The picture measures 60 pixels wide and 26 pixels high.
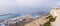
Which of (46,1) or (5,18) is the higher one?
(46,1)

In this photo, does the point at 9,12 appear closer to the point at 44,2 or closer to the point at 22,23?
the point at 22,23

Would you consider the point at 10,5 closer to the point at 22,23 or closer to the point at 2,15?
the point at 2,15

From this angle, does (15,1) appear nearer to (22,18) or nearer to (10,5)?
(10,5)

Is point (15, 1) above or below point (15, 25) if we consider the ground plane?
above

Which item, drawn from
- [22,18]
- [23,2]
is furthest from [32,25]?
[23,2]

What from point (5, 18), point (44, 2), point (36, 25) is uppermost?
point (44, 2)

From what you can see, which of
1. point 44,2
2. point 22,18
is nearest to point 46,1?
point 44,2

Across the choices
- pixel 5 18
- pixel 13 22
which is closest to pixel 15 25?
pixel 13 22
